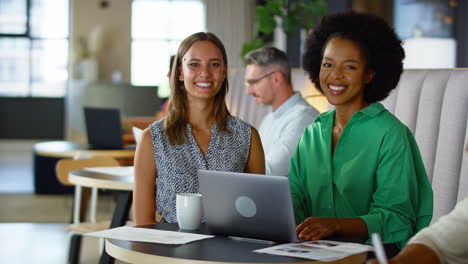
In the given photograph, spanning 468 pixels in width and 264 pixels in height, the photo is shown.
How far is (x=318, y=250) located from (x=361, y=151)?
53cm

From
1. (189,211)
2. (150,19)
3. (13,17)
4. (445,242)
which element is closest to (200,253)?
(189,211)

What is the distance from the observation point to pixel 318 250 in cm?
169

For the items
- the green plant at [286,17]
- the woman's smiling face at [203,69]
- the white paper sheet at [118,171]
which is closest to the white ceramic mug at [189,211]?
the woman's smiling face at [203,69]

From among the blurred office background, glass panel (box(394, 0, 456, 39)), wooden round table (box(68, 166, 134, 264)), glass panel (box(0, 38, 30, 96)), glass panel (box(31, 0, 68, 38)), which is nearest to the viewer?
wooden round table (box(68, 166, 134, 264))

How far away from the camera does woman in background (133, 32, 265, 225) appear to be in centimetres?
235

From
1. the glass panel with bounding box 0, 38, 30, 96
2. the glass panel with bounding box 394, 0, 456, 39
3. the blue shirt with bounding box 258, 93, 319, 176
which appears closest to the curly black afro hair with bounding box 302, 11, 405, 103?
the blue shirt with bounding box 258, 93, 319, 176

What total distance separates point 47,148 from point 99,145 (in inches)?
16.3

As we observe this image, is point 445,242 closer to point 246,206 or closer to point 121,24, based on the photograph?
point 246,206

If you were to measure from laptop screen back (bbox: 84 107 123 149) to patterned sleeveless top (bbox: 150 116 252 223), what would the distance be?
3127 millimetres

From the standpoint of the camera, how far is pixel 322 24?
7.91 feet

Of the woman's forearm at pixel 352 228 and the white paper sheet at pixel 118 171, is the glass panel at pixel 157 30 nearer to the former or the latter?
the white paper sheet at pixel 118 171

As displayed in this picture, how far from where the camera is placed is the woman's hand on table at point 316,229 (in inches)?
72.3

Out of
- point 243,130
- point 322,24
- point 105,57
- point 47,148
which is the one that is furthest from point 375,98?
point 105,57

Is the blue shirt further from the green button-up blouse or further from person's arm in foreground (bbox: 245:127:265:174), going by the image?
the green button-up blouse
